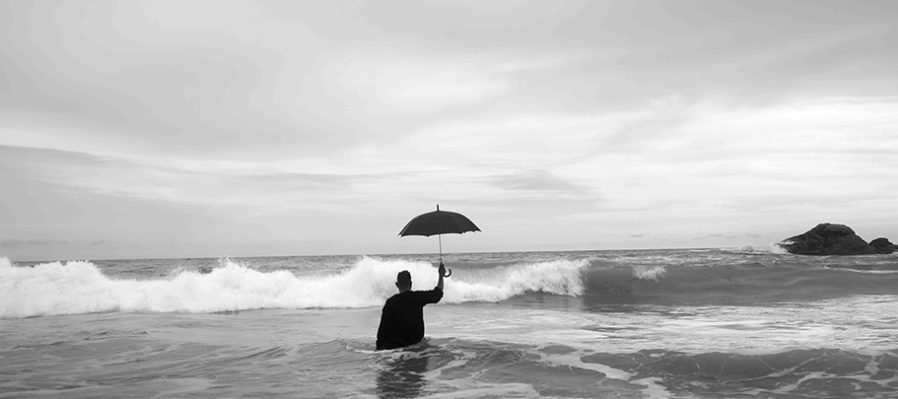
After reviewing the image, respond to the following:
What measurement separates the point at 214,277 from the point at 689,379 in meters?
18.8

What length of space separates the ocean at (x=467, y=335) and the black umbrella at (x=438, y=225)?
2002mm

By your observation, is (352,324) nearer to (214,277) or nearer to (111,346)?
(111,346)

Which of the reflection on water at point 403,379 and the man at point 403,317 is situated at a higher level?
the man at point 403,317

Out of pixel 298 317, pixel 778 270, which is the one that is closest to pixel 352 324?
pixel 298 317

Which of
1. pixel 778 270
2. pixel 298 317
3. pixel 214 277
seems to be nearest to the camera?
pixel 298 317

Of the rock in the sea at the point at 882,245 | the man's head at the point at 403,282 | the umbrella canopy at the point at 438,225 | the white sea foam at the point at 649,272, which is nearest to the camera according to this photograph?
the umbrella canopy at the point at 438,225

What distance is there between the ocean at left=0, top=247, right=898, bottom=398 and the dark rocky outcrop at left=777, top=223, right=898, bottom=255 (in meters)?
34.6

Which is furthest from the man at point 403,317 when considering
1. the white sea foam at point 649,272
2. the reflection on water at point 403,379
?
the white sea foam at point 649,272

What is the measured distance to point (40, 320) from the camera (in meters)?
16.2

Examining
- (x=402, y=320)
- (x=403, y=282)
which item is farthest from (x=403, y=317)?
(x=403, y=282)

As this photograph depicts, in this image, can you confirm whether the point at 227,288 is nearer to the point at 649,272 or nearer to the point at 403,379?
the point at 403,379

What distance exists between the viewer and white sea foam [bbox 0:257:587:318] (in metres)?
18.5

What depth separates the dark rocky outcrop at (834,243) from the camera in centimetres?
5359

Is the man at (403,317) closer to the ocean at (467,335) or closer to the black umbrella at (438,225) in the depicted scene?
the ocean at (467,335)
